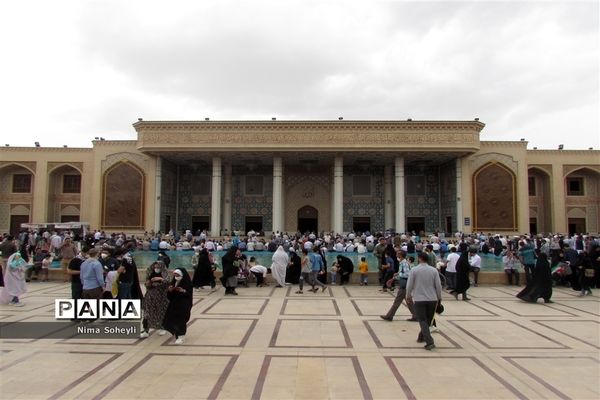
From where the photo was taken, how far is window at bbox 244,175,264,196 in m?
28.6

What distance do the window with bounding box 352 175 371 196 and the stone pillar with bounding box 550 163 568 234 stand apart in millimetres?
11554

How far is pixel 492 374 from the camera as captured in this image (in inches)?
181

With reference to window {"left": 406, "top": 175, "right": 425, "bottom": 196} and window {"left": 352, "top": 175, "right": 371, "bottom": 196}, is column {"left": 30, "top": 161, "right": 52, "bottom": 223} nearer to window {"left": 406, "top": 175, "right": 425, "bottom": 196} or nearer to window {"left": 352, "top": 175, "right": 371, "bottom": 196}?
window {"left": 352, "top": 175, "right": 371, "bottom": 196}

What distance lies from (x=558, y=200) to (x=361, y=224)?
12456 millimetres

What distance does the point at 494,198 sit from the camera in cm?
2455

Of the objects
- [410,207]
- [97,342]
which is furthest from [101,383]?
[410,207]

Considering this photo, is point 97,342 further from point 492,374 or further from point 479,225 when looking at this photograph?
point 479,225

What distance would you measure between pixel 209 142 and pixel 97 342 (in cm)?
1883

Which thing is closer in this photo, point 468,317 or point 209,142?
point 468,317

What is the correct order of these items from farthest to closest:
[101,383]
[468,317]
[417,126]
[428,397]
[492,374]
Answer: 1. [417,126]
2. [468,317]
3. [492,374]
4. [101,383]
5. [428,397]

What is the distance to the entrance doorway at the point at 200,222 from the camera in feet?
93.8

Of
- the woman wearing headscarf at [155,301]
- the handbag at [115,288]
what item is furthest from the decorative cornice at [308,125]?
the woman wearing headscarf at [155,301]

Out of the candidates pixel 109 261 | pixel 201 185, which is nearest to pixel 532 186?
pixel 201 185

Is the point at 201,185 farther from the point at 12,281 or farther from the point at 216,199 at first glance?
the point at 12,281
